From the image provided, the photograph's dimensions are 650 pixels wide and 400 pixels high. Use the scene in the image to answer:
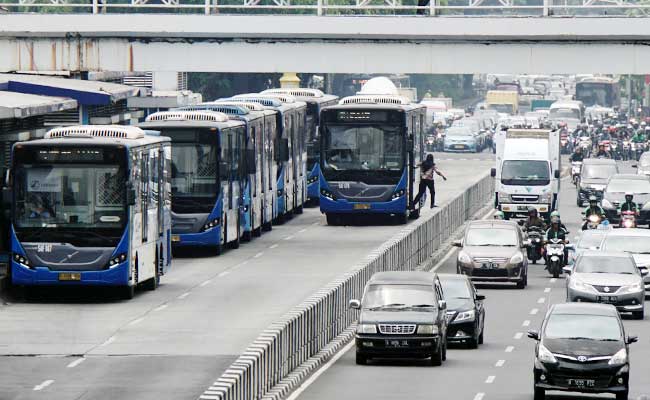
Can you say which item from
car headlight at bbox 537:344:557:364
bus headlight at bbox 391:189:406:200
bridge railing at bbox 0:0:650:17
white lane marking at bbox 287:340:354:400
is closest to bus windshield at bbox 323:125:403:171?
bus headlight at bbox 391:189:406:200

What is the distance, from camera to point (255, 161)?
50625 mm

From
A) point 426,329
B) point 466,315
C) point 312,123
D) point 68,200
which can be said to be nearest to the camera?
point 426,329

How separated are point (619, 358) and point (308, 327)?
213 inches

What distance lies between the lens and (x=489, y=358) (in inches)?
1293

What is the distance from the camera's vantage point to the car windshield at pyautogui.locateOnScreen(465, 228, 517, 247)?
4638 centimetres

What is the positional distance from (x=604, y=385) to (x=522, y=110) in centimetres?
15423

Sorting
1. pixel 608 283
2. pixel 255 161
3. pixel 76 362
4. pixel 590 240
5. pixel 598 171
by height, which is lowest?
pixel 598 171

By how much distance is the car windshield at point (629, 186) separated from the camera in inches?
2581

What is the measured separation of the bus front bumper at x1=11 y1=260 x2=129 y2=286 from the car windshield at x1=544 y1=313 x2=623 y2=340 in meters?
10.7

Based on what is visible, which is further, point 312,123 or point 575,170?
point 575,170

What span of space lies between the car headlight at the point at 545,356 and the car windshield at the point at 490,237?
61.8 feet

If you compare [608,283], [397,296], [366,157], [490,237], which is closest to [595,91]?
[366,157]

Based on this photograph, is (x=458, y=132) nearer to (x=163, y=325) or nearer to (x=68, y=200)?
(x=68, y=200)

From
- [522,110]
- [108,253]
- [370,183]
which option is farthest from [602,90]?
[108,253]
